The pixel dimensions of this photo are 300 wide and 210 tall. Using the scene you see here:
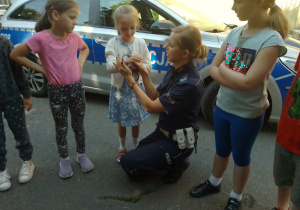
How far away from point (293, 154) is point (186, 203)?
975mm

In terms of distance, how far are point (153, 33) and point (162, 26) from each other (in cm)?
16

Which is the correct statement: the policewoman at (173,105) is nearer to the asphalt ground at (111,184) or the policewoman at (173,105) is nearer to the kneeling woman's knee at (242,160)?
the asphalt ground at (111,184)

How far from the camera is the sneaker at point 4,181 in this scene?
2355 mm

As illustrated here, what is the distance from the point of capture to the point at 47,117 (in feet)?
12.5

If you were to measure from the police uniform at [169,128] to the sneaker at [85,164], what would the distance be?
0.39m

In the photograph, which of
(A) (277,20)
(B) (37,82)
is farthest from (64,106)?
(B) (37,82)

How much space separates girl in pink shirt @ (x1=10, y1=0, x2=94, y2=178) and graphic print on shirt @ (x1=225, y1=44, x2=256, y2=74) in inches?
48.0

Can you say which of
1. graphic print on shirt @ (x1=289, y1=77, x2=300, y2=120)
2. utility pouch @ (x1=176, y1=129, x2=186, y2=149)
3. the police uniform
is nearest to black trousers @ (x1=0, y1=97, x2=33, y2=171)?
the police uniform

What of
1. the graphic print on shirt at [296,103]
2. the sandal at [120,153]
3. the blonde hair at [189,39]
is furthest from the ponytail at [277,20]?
the sandal at [120,153]

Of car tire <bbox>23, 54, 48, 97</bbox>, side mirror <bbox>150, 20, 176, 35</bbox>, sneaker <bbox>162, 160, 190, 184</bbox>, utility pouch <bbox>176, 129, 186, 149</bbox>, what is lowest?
car tire <bbox>23, 54, 48, 97</bbox>

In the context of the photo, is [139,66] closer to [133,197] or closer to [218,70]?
[218,70]

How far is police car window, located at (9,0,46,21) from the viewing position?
13.7 ft

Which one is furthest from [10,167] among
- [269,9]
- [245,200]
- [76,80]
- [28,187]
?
[269,9]

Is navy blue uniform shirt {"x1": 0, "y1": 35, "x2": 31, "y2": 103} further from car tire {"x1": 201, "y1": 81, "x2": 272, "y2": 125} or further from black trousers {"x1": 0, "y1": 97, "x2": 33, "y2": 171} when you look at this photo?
car tire {"x1": 201, "y1": 81, "x2": 272, "y2": 125}
